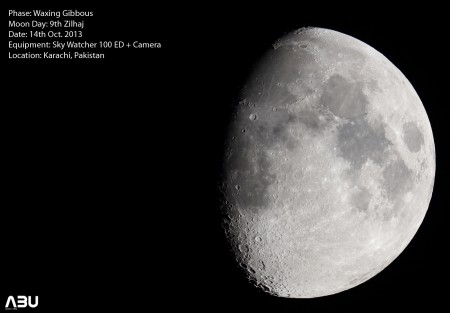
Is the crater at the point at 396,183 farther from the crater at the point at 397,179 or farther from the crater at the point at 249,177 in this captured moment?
the crater at the point at 249,177

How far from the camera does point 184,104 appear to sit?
5258mm

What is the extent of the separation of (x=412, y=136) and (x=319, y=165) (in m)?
1.23

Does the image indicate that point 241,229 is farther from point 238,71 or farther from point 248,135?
point 238,71

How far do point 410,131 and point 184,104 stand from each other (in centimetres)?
242

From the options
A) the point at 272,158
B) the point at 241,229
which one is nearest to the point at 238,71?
the point at 272,158

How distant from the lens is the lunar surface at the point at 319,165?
4980 mm

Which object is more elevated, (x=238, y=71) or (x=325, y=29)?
(x=325, y=29)

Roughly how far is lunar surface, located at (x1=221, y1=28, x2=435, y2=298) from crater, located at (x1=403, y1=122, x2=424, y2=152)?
0.01 m

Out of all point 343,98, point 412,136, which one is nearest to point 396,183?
point 412,136

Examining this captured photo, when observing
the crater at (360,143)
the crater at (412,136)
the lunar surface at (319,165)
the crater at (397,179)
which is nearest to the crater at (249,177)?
the lunar surface at (319,165)

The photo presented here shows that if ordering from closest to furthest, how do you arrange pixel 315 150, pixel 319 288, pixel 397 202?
1. pixel 315 150
2. pixel 397 202
3. pixel 319 288

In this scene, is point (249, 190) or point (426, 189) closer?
point (249, 190)

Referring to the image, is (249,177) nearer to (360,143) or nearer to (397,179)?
(360,143)

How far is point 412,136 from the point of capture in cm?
546
